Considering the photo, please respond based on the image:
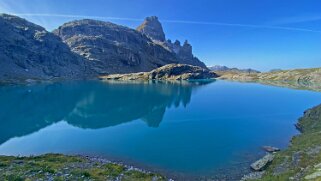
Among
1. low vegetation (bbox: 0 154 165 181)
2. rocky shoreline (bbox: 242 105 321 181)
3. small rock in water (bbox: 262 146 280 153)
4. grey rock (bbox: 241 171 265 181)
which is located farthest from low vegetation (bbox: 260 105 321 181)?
low vegetation (bbox: 0 154 165 181)

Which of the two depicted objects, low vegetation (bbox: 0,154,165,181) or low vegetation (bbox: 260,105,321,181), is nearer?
low vegetation (bbox: 0,154,165,181)

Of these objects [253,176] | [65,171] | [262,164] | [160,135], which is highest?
[65,171]

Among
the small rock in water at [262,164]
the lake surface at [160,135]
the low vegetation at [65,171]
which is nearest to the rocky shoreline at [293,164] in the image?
the small rock in water at [262,164]

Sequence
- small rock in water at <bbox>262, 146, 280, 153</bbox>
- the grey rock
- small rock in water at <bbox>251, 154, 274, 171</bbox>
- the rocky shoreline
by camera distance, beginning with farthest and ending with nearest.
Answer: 1. small rock in water at <bbox>262, 146, 280, 153</bbox>
2. small rock in water at <bbox>251, 154, 274, 171</bbox>
3. the grey rock
4. the rocky shoreline

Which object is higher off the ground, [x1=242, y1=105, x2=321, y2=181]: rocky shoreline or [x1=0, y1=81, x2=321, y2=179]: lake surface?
[x1=242, y1=105, x2=321, y2=181]: rocky shoreline

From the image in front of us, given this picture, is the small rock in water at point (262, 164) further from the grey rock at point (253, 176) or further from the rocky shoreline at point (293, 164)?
the grey rock at point (253, 176)

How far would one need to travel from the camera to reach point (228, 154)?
41.7 meters

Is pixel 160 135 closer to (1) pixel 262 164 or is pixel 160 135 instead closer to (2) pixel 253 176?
(1) pixel 262 164

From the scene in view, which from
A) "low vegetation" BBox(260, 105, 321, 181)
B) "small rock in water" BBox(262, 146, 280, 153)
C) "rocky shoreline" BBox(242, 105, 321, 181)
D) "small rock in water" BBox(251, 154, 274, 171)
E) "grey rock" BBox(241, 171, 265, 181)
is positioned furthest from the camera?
"small rock in water" BBox(262, 146, 280, 153)

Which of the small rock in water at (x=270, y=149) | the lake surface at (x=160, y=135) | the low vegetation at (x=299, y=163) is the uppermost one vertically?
the low vegetation at (x=299, y=163)

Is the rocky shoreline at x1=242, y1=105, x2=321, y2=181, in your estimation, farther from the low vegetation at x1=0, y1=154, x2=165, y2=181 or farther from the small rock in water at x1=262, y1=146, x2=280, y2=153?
the low vegetation at x1=0, y1=154, x2=165, y2=181

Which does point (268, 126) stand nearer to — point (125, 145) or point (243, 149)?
point (243, 149)

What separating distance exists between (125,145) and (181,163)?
13.7m

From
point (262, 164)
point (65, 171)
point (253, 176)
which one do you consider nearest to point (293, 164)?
point (262, 164)
